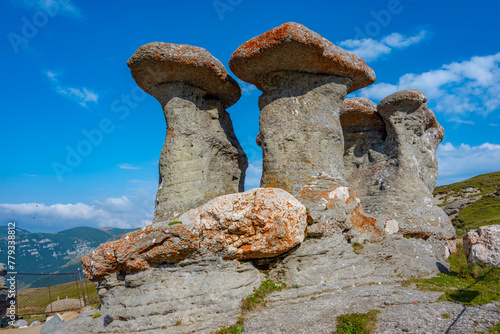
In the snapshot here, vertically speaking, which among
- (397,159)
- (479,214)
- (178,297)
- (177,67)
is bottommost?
(479,214)

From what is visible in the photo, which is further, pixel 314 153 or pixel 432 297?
pixel 314 153

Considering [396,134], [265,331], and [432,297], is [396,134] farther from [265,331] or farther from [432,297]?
A: [265,331]

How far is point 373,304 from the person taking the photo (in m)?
6.27

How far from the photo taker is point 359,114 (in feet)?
43.1

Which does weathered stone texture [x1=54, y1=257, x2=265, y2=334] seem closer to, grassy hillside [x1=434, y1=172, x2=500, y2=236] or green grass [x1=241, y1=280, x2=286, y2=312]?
green grass [x1=241, y1=280, x2=286, y2=312]

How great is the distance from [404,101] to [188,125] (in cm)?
776

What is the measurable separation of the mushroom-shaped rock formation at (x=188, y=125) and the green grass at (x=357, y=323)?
5.46m

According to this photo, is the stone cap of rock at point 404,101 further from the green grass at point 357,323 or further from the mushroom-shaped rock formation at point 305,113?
the green grass at point 357,323

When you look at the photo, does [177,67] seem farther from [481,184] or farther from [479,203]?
[481,184]

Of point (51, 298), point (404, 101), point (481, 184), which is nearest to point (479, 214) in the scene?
point (481, 184)

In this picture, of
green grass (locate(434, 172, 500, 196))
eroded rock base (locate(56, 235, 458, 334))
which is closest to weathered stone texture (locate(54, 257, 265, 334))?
eroded rock base (locate(56, 235, 458, 334))

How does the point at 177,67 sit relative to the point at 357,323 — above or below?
above

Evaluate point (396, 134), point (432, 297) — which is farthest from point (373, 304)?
point (396, 134)

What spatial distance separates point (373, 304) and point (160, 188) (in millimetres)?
6797
